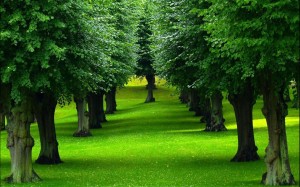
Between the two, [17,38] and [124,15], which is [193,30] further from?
[124,15]

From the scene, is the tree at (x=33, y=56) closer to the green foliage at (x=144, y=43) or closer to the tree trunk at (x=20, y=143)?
the tree trunk at (x=20, y=143)

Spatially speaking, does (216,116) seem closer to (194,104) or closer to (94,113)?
(94,113)

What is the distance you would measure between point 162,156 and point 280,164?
15565 mm

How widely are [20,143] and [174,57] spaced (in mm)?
11140

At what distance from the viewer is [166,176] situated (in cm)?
2850

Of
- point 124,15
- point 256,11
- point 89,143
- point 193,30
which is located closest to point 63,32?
point 193,30

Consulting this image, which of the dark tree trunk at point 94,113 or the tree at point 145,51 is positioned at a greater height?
the tree at point 145,51

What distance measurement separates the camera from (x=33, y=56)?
25.5m

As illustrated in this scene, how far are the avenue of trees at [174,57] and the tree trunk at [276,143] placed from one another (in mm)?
36

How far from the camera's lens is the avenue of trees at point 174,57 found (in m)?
19.7

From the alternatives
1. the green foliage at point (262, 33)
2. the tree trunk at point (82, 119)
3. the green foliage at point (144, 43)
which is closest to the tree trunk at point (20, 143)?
the green foliage at point (262, 33)

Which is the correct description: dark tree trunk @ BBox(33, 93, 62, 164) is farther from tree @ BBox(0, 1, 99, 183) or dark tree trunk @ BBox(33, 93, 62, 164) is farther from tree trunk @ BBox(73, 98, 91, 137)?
tree trunk @ BBox(73, 98, 91, 137)

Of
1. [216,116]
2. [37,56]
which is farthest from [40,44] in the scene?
[216,116]

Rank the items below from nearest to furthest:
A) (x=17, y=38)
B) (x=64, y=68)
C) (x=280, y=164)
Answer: (x=280, y=164) < (x=17, y=38) < (x=64, y=68)
